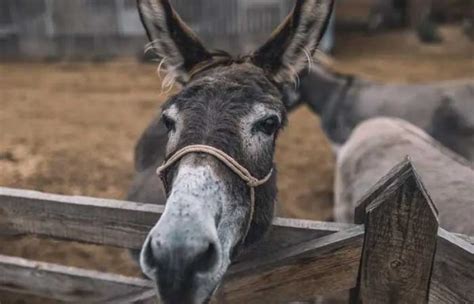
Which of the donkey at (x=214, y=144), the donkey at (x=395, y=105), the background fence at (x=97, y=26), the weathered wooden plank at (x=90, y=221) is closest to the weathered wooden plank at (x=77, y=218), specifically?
the weathered wooden plank at (x=90, y=221)

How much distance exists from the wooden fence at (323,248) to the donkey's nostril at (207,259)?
41cm

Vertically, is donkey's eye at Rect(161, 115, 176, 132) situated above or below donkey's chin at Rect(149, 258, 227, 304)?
above

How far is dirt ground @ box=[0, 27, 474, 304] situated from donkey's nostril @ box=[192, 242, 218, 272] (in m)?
1.71

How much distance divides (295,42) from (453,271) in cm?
115

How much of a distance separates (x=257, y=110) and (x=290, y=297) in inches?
27.5

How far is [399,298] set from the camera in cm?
173

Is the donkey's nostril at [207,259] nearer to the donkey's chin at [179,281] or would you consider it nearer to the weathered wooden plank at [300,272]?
the donkey's chin at [179,281]

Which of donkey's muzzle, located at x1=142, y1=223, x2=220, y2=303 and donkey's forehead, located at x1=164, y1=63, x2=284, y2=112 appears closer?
donkey's muzzle, located at x1=142, y1=223, x2=220, y2=303

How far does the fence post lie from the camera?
162cm

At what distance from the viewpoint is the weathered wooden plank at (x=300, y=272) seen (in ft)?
5.91

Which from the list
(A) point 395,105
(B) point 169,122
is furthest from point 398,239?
(A) point 395,105

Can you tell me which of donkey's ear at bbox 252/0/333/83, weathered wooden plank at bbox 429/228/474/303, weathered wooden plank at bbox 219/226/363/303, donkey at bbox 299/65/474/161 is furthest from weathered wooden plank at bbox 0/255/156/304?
donkey at bbox 299/65/474/161

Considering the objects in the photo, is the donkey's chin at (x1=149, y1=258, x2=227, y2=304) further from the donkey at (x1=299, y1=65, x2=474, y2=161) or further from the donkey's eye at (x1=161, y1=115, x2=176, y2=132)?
the donkey at (x1=299, y1=65, x2=474, y2=161)

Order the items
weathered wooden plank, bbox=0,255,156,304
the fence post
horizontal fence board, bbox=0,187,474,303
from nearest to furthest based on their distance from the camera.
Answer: the fence post < horizontal fence board, bbox=0,187,474,303 < weathered wooden plank, bbox=0,255,156,304
